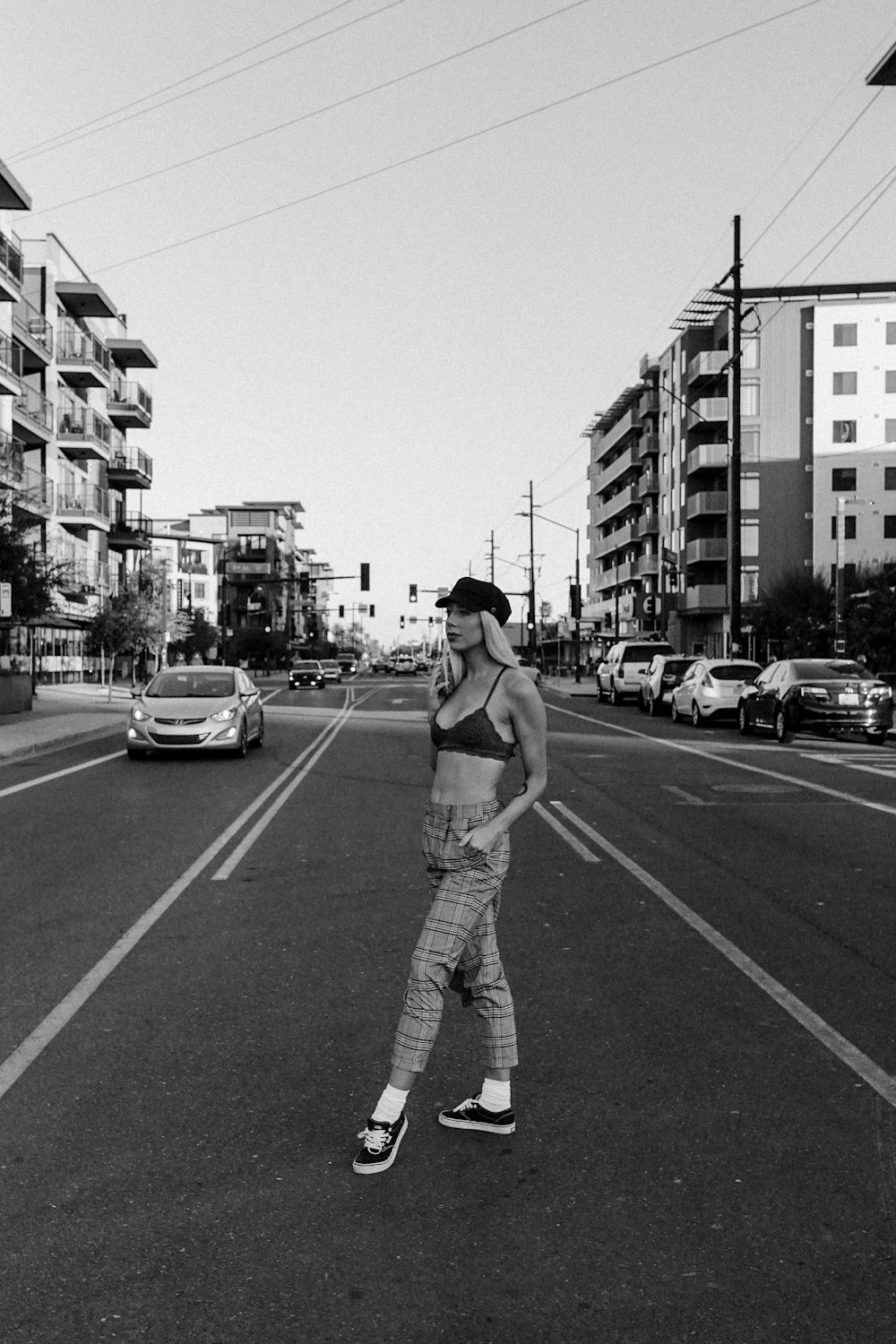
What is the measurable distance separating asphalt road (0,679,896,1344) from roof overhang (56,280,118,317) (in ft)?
172

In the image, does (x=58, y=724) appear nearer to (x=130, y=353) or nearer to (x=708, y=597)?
(x=130, y=353)

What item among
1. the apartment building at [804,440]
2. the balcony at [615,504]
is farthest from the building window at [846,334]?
the balcony at [615,504]

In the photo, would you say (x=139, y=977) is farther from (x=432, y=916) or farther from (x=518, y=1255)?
(x=518, y=1255)

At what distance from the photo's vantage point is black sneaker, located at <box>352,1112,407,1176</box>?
421 cm

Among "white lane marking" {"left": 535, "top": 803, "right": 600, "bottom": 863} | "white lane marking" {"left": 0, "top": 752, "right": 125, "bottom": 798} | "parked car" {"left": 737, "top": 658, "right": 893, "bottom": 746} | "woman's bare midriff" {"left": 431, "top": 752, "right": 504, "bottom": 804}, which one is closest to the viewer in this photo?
"woman's bare midriff" {"left": 431, "top": 752, "right": 504, "bottom": 804}

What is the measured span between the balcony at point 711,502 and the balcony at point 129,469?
95.6 feet

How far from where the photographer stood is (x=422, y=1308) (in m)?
3.34

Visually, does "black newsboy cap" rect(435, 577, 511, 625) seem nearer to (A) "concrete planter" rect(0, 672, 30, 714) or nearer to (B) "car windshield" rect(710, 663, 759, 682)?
(B) "car windshield" rect(710, 663, 759, 682)

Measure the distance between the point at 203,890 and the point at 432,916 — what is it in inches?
196

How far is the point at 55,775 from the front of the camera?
17.9 meters

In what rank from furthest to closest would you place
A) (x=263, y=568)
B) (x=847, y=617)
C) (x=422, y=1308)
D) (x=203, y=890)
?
1. (x=263, y=568)
2. (x=847, y=617)
3. (x=203, y=890)
4. (x=422, y=1308)

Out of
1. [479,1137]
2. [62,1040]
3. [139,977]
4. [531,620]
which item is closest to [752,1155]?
[479,1137]

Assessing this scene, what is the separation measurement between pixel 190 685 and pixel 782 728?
423 inches

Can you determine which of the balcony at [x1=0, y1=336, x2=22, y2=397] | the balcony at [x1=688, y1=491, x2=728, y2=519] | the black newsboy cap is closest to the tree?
the balcony at [x1=688, y1=491, x2=728, y2=519]
